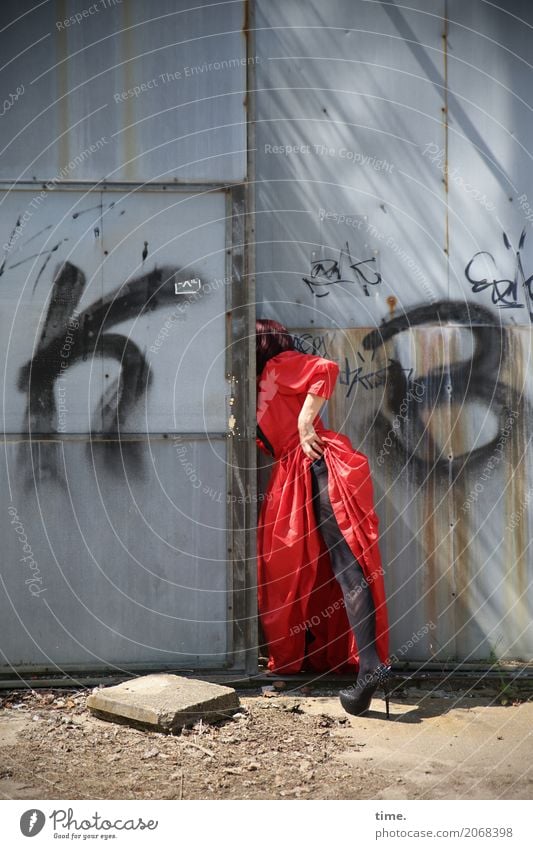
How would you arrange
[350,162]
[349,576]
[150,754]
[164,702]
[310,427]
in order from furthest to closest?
[350,162] < [310,427] < [349,576] < [164,702] < [150,754]

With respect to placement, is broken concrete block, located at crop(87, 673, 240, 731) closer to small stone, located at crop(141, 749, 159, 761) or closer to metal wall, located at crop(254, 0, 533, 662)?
small stone, located at crop(141, 749, 159, 761)

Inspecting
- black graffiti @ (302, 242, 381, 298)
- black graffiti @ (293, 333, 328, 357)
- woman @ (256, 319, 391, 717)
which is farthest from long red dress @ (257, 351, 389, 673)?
black graffiti @ (302, 242, 381, 298)

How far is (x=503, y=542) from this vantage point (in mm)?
6188

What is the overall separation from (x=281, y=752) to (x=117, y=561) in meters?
1.58

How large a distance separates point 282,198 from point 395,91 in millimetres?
932

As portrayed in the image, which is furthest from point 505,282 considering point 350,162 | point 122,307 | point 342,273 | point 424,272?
point 122,307

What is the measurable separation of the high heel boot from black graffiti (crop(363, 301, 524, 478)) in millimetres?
1352

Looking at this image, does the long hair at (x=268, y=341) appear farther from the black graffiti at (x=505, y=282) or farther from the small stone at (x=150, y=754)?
the small stone at (x=150, y=754)

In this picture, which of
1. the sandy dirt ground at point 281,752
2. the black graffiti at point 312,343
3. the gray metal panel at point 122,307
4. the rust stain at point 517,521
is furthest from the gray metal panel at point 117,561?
the rust stain at point 517,521

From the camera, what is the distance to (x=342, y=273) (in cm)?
618

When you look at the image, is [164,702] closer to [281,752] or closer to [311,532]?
[281,752]
